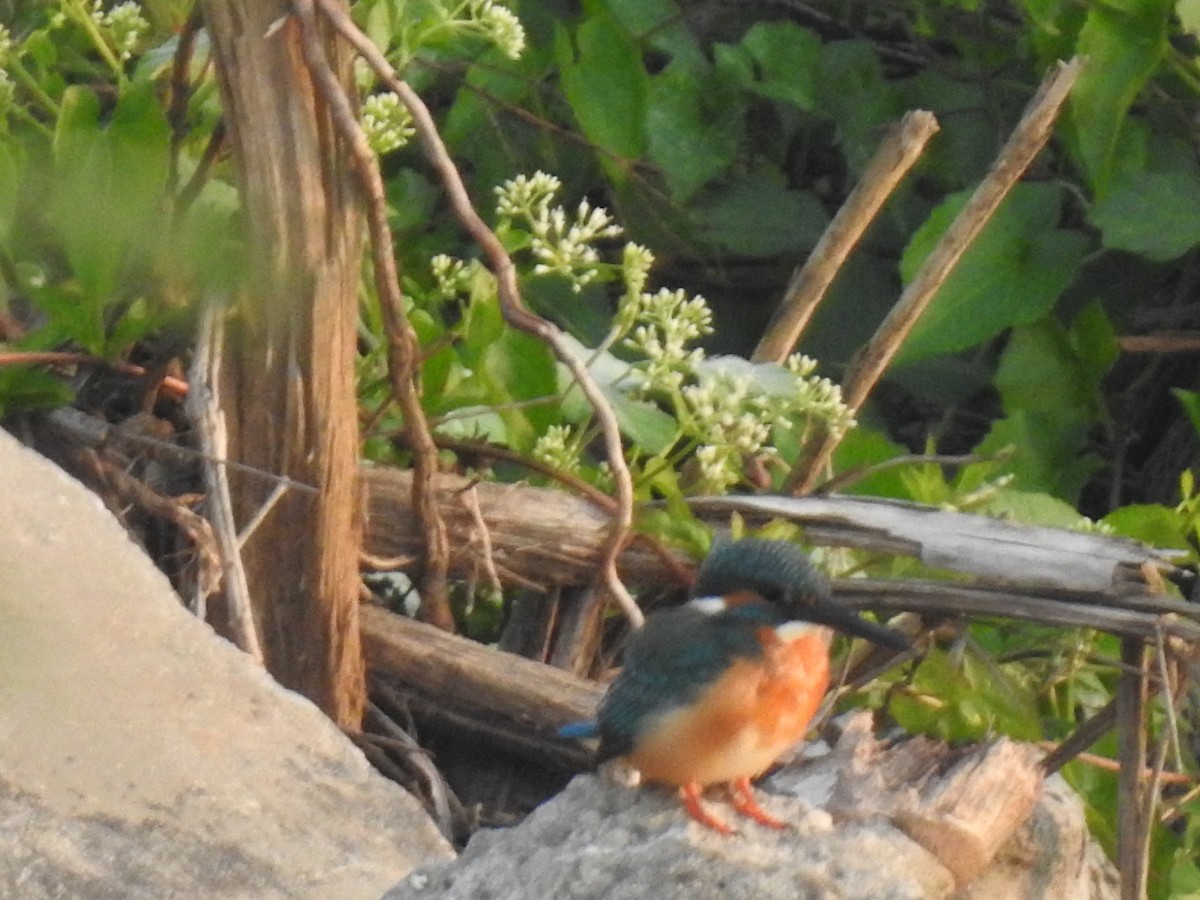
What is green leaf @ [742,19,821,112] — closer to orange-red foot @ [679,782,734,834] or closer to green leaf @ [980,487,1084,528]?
green leaf @ [980,487,1084,528]

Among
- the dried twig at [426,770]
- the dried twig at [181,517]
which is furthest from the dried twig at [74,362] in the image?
the dried twig at [426,770]

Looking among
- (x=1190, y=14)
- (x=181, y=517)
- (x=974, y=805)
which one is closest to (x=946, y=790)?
(x=974, y=805)

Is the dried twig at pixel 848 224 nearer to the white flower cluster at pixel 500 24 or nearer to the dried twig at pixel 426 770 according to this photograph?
the white flower cluster at pixel 500 24

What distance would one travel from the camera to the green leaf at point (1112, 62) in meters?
3.16

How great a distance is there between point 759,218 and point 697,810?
Result: 211 cm

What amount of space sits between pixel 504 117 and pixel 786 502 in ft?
4.54

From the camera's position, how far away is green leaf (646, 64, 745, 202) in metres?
3.55

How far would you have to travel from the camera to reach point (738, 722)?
6.20ft

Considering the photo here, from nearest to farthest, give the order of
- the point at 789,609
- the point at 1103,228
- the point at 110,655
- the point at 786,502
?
the point at 789,609, the point at 110,655, the point at 786,502, the point at 1103,228

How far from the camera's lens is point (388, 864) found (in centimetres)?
197

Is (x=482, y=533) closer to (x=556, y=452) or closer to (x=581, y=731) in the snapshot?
(x=556, y=452)

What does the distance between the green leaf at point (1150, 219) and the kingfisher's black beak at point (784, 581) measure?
5.07 feet

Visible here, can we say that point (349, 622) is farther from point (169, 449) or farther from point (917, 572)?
point (917, 572)

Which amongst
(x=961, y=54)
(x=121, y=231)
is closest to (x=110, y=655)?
(x=121, y=231)
